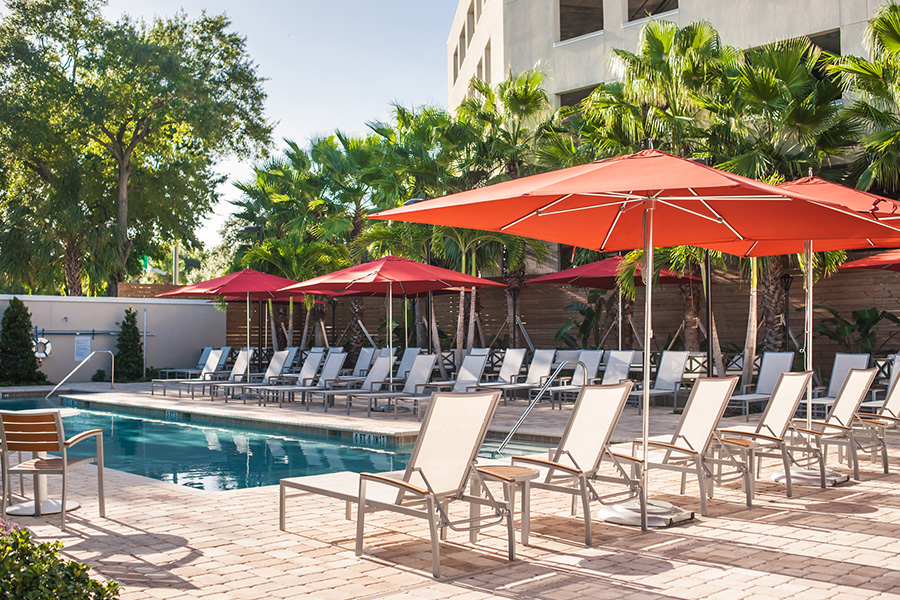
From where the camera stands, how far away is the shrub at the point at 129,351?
21938 millimetres

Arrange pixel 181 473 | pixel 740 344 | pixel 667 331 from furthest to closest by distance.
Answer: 1. pixel 667 331
2. pixel 740 344
3. pixel 181 473

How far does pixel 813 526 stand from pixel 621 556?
5.15ft

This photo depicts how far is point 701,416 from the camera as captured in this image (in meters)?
5.95

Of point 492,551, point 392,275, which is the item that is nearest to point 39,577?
point 492,551

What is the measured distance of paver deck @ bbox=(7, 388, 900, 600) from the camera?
401cm

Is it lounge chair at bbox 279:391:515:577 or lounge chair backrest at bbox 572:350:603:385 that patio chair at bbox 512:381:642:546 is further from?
lounge chair backrest at bbox 572:350:603:385

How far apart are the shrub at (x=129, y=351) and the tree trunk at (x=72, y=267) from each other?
350 inches

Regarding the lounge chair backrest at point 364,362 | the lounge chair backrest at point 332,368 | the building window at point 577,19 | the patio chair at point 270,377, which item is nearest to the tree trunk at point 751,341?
the lounge chair backrest at point 332,368

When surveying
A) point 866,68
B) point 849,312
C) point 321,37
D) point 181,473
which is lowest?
point 181,473

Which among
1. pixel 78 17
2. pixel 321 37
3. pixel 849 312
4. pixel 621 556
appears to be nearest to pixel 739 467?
pixel 621 556

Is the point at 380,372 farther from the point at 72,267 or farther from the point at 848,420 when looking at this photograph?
the point at 72,267

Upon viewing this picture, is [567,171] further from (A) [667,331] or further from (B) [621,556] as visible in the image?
(A) [667,331]

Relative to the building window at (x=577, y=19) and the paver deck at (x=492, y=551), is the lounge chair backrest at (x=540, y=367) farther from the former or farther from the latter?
the building window at (x=577, y=19)

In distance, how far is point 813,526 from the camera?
539 centimetres
